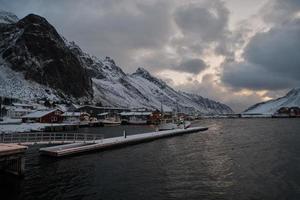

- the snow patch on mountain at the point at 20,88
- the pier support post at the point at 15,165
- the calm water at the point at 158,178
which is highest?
the snow patch on mountain at the point at 20,88

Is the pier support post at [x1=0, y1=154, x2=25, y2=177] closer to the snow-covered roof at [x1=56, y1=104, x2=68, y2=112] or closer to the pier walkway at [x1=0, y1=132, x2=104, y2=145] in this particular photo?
the pier walkway at [x1=0, y1=132, x2=104, y2=145]

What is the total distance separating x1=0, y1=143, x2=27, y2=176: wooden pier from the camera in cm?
2494

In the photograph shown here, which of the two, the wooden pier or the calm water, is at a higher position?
the wooden pier

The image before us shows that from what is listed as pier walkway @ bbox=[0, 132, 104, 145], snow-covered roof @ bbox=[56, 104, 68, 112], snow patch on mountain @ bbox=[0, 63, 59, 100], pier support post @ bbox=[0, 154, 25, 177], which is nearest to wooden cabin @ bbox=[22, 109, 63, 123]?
snow-covered roof @ bbox=[56, 104, 68, 112]

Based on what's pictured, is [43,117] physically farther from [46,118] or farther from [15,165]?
[15,165]

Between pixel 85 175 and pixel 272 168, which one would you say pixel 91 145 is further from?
pixel 272 168

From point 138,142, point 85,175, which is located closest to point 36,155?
point 85,175

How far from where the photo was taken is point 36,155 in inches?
1538

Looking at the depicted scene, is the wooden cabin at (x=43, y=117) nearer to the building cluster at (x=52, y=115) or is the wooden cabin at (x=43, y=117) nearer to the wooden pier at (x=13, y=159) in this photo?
the building cluster at (x=52, y=115)

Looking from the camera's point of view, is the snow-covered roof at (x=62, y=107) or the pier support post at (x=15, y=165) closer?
the pier support post at (x=15, y=165)

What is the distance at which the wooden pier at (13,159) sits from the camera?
2494 centimetres

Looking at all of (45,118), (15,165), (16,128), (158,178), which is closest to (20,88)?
(45,118)

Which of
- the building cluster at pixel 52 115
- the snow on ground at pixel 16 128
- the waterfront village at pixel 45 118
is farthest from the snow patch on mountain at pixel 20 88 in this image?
the snow on ground at pixel 16 128

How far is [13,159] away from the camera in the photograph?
26.2 metres
